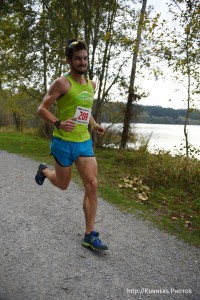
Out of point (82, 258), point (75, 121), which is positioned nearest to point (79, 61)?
point (75, 121)

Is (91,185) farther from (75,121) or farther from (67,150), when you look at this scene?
(75,121)

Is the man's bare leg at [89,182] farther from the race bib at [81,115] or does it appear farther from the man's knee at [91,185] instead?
the race bib at [81,115]

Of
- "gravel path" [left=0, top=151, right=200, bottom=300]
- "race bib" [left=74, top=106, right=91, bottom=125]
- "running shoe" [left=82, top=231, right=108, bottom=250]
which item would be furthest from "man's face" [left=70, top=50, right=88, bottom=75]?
"gravel path" [left=0, top=151, right=200, bottom=300]

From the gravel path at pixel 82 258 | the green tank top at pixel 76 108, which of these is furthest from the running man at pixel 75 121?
the gravel path at pixel 82 258

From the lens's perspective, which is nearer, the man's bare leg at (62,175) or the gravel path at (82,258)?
the gravel path at (82,258)

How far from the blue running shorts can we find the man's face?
2.81 feet

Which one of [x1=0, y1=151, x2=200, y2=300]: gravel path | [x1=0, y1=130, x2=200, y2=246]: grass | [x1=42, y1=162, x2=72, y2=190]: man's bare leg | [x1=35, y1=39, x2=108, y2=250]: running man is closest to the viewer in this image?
[x1=0, y1=151, x2=200, y2=300]: gravel path

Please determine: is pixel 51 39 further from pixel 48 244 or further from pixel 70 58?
pixel 48 244

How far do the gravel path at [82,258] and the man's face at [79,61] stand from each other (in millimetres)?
2166

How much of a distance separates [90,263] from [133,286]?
0.58 meters

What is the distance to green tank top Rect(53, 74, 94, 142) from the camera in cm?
348

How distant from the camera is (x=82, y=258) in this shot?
11.3 ft

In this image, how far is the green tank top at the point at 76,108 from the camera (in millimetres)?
3479

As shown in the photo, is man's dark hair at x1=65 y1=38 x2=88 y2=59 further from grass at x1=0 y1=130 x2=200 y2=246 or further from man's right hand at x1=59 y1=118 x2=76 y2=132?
grass at x1=0 y1=130 x2=200 y2=246
